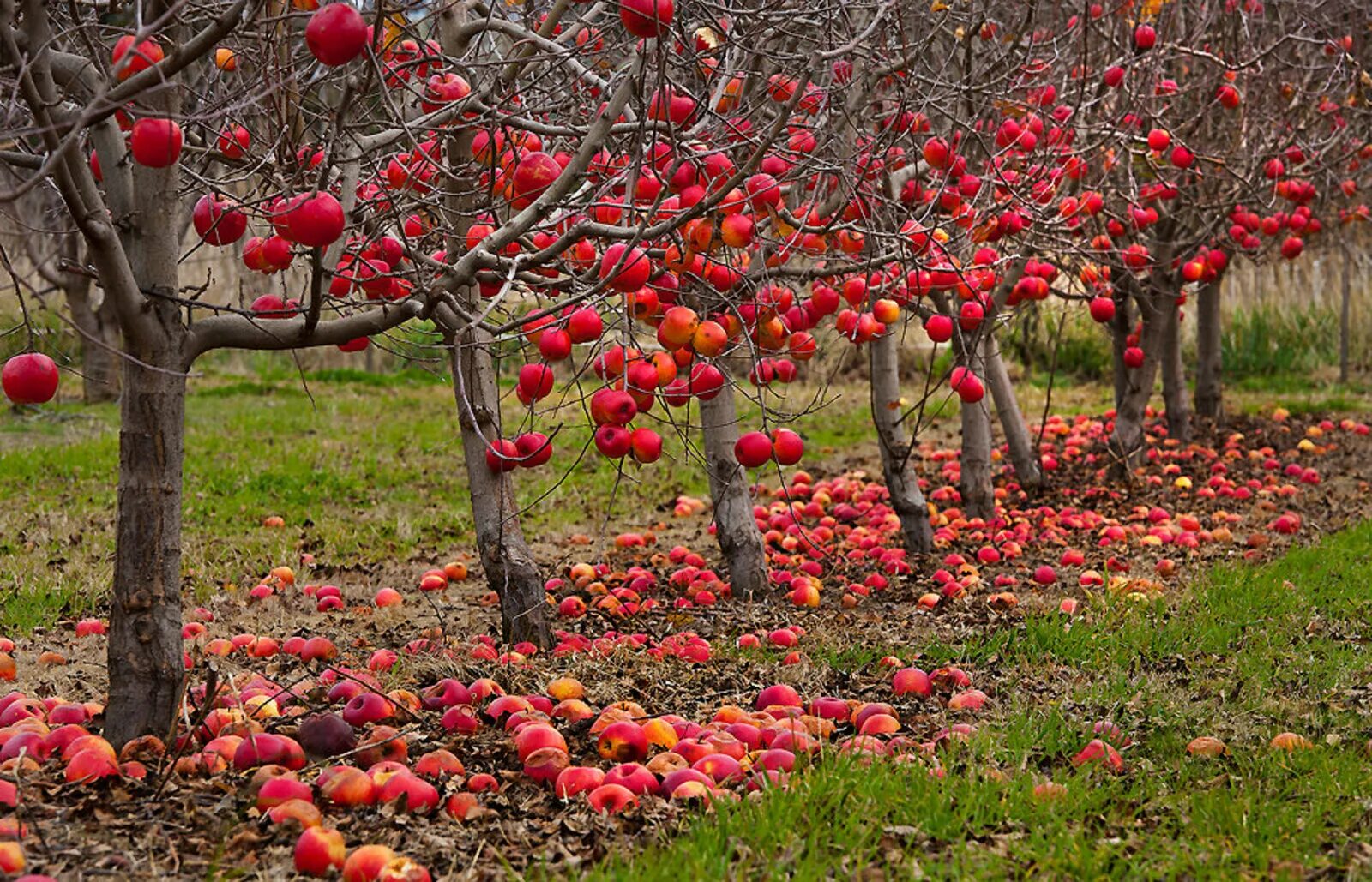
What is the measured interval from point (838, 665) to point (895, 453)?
1.89 meters

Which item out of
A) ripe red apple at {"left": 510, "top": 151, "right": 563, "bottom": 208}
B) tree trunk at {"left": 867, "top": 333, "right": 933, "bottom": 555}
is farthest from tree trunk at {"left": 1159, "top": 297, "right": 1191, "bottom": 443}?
ripe red apple at {"left": 510, "top": 151, "right": 563, "bottom": 208}

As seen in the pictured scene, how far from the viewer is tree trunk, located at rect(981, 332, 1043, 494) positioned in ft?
22.9

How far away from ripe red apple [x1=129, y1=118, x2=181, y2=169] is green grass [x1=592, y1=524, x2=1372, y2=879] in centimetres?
168

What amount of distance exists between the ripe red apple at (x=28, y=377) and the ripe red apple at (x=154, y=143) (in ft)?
1.82

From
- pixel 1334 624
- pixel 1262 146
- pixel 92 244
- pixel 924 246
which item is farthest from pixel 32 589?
pixel 1262 146

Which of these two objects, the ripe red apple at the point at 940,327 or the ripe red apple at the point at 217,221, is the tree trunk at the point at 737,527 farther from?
the ripe red apple at the point at 217,221

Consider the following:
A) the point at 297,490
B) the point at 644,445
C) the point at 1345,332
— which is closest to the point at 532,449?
the point at 644,445

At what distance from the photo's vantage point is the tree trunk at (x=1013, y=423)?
22.9 feet

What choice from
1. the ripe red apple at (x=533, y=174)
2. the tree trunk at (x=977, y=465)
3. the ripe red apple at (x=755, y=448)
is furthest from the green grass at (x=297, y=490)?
the tree trunk at (x=977, y=465)

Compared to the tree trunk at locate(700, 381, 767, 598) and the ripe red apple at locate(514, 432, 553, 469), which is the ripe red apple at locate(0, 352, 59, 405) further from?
the tree trunk at locate(700, 381, 767, 598)

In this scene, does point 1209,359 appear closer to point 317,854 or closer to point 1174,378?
point 1174,378

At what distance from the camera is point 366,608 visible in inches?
195

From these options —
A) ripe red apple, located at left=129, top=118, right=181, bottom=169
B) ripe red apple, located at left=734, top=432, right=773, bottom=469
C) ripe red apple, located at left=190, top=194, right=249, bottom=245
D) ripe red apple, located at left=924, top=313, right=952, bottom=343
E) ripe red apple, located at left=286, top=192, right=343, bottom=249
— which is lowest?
ripe red apple, located at left=734, top=432, right=773, bottom=469

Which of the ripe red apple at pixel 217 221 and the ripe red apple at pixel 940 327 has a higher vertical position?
the ripe red apple at pixel 217 221
